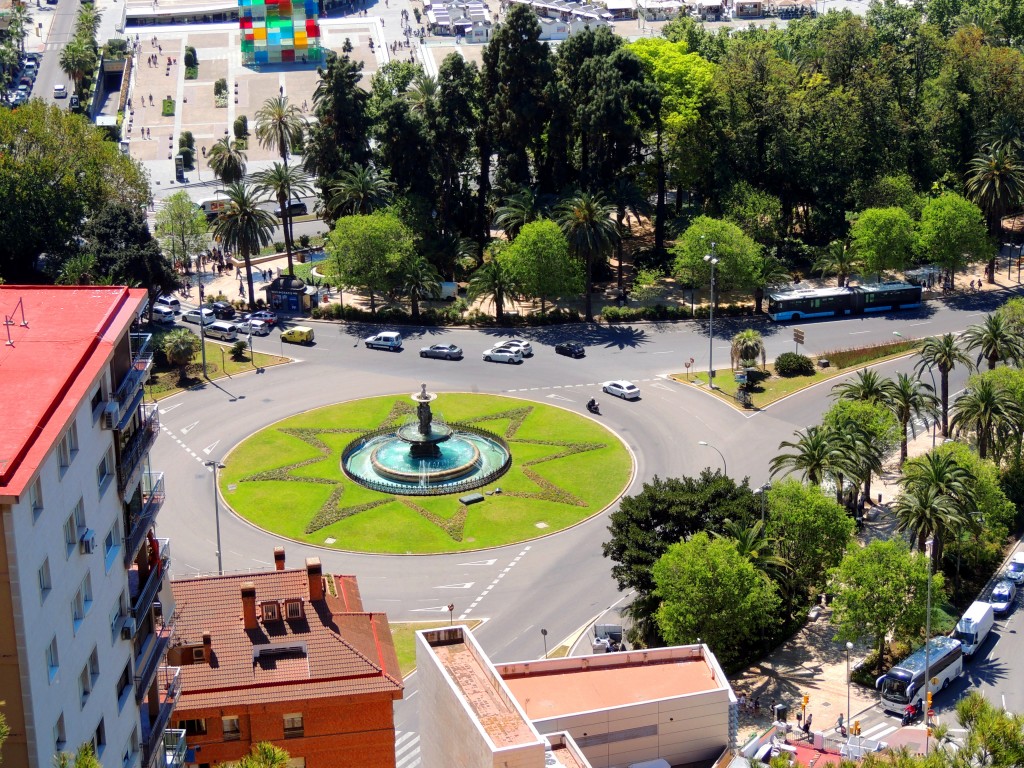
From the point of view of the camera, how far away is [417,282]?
144 metres

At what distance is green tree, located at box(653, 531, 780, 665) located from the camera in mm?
84875

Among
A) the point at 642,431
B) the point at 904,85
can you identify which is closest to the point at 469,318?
the point at 642,431

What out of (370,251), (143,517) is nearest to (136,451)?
(143,517)

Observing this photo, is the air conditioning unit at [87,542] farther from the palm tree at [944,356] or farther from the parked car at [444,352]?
the parked car at [444,352]

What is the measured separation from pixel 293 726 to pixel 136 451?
24.5 meters

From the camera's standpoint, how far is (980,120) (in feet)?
545

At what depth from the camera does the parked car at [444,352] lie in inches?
5354

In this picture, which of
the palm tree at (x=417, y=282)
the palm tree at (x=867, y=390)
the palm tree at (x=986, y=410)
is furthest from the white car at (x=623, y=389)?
the palm tree at (x=986, y=410)

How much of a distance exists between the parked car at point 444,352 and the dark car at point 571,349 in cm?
934

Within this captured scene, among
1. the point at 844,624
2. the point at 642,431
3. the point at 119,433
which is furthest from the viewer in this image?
the point at 642,431

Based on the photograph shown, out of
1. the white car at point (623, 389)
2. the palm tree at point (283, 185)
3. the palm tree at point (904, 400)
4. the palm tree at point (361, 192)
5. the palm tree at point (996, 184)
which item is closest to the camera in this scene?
the palm tree at point (904, 400)

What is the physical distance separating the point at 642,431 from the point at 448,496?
1900cm

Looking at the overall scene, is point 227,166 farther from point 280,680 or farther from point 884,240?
point 280,680

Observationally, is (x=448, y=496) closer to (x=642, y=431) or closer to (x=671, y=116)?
(x=642, y=431)
